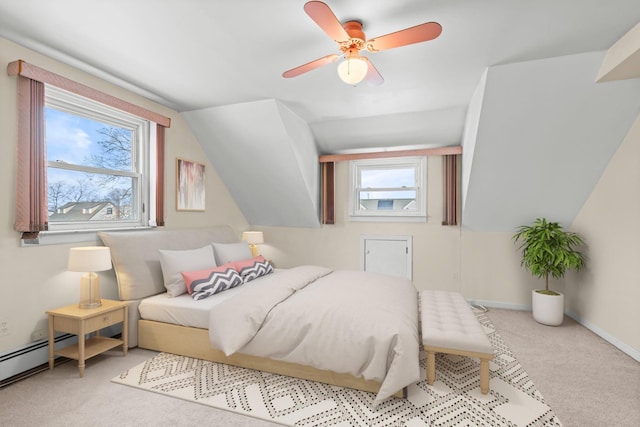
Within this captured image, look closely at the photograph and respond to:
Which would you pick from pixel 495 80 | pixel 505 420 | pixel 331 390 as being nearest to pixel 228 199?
pixel 331 390

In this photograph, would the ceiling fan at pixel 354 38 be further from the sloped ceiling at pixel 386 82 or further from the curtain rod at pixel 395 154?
the curtain rod at pixel 395 154

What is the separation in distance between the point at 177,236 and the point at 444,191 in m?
3.49

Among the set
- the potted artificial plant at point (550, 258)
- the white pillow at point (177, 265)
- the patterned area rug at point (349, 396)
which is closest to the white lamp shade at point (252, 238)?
the white pillow at point (177, 265)

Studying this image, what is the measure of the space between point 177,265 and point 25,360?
1.24 meters

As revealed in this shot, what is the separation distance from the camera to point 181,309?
2.74m

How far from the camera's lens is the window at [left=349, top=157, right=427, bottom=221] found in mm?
4770

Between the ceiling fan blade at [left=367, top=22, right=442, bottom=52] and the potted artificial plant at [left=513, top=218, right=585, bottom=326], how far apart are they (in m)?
2.88

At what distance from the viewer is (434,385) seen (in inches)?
92.0

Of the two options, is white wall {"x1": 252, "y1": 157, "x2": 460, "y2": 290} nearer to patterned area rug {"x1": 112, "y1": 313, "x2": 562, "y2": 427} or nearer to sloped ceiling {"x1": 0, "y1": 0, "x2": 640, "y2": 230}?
sloped ceiling {"x1": 0, "y1": 0, "x2": 640, "y2": 230}

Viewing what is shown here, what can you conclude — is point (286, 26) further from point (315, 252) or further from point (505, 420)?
point (315, 252)

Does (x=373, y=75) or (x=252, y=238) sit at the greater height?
(x=373, y=75)

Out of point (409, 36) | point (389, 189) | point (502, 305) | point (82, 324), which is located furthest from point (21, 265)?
point (502, 305)

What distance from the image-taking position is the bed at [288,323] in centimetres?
213

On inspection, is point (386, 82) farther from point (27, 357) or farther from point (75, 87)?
point (27, 357)
